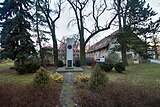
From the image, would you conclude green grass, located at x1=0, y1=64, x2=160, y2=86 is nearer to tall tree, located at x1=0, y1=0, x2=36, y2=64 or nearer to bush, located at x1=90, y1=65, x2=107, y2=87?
bush, located at x1=90, y1=65, x2=107, y2=87

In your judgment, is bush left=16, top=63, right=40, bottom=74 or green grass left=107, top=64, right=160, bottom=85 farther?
bush left=16, top=63, right=40, bottom=74

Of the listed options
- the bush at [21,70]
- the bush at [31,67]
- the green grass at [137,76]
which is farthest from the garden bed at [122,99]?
the bush at [31,67]

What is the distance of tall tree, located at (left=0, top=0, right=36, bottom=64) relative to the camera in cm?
2009

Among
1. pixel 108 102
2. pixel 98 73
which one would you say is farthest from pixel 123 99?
pixel 98 73

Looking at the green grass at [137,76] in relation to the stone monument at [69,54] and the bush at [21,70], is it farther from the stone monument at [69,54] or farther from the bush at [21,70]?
the bush at [21,70]

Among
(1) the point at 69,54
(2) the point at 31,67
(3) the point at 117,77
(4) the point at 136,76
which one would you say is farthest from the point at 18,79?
(1) the point at 69,54

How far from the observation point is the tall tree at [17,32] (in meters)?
20.1

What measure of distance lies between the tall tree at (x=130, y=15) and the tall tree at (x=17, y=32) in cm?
1215

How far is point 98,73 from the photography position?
367 inches

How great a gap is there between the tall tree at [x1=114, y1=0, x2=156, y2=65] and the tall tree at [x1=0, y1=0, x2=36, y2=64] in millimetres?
12148

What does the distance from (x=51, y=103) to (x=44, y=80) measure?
371 centimetres

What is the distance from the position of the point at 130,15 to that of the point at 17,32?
53.3 feet

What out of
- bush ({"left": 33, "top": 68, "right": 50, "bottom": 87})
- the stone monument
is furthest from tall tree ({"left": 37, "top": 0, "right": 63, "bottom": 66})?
bush ({"left": 33, "top": 68, "right": 50, "bottom": 87})

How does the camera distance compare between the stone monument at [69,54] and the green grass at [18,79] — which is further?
the stone monument at [69,54]
